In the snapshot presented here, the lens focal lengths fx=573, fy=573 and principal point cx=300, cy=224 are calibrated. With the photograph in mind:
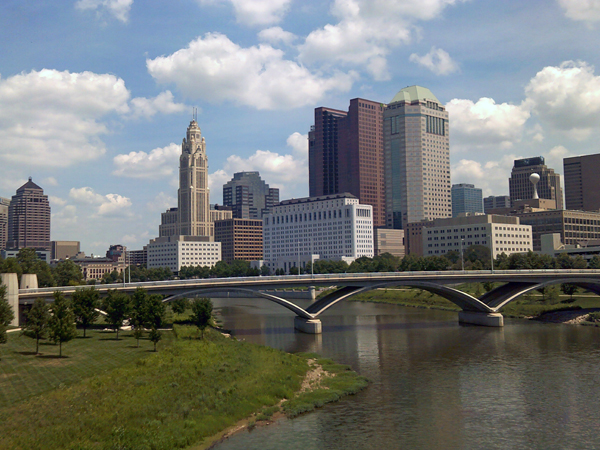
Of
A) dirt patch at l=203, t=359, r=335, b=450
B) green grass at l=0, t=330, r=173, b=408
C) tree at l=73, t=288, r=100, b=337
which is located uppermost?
tree at l=73, t=288, r=100, b=337

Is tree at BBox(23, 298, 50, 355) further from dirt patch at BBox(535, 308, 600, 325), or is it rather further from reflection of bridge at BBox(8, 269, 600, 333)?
dirt patch at BBox(535, 308, 600, 325)

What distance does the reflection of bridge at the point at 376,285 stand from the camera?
302ft

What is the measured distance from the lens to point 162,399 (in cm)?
4097

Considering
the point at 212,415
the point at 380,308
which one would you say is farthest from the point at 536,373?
the point at 380,308

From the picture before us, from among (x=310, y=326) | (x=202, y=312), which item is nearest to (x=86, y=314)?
(x=202, y=312)

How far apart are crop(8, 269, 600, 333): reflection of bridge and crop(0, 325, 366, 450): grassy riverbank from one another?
2944 centimetres

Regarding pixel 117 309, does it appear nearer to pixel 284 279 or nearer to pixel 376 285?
pixel 284 279

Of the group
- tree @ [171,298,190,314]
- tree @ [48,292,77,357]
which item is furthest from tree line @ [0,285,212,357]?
tree @ [171,298,190,314]

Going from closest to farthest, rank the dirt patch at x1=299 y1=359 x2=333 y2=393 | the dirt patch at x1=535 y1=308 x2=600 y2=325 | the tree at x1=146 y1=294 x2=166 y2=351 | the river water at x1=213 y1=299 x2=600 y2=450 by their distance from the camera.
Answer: the river water at x1=213 y1=299 x2=600 y2=450 < the dirt patch at x1=299 y1=359 x2=333 y2=393 < the tree at x1=146 y1=294 x2=166 y2=351 < the dirt patch at x1=535 y1=308 x2=600 y2=325

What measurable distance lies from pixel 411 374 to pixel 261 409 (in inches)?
796

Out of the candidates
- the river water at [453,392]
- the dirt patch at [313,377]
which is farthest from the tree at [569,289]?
the dirt patch at [313,377]

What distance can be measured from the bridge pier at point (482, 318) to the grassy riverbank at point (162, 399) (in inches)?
1814

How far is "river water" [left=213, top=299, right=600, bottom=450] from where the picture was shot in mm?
36125

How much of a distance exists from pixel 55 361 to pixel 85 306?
23.0m
